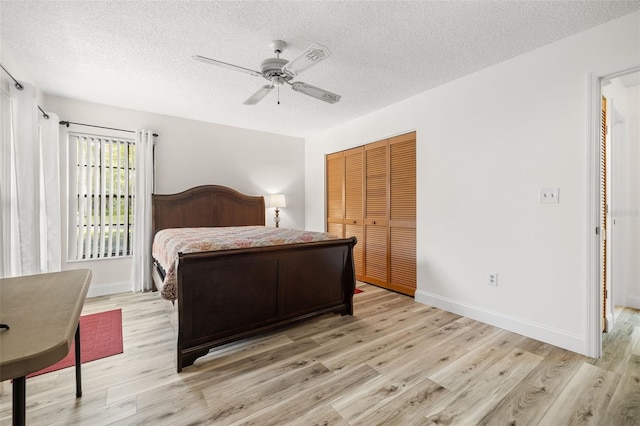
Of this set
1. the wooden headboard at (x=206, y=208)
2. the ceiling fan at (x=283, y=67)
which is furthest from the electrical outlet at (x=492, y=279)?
the wooden headboard at (x=206, y=208)

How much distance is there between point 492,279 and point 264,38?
113 inches

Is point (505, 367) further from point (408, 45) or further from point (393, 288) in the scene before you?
point (408, 45)

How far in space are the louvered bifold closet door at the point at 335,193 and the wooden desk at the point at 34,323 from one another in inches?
141

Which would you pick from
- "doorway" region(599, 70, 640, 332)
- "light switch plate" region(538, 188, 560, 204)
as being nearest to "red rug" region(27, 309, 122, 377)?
"light switch plate" region(538, 188, 560, 204)

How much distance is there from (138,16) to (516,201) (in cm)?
325

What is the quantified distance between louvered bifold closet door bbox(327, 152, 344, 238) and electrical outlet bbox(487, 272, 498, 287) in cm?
227

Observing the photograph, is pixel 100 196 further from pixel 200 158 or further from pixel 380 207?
pixel 380 207

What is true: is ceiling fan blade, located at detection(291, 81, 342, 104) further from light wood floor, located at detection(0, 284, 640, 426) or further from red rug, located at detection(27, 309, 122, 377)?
red rug, located at detection(27, 309, 122, 377)

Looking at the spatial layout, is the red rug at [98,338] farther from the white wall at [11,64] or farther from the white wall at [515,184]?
the white wall at [515,184]

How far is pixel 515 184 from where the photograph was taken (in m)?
2.51

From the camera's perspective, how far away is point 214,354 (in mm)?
2172

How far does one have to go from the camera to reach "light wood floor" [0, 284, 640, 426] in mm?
1526

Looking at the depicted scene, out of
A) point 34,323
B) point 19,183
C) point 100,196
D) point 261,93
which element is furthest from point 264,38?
point 100,196

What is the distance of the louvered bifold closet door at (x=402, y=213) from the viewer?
3.45 meters
